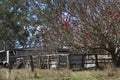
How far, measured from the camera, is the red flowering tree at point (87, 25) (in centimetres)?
1850

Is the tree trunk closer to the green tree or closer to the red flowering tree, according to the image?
the red flowering tree

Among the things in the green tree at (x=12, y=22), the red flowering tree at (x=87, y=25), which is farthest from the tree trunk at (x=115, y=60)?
the green tree at (x=12, y=22)

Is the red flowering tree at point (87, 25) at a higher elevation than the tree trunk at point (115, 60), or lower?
higher

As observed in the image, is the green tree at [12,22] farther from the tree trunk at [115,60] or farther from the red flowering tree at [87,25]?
the tree trunk at [115,60]

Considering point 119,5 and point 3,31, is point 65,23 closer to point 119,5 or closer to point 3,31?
point 119,5

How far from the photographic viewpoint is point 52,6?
2416cm

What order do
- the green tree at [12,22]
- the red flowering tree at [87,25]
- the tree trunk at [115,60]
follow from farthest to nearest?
1. the green tree at [12,22]
2. the tree trunk at [115,60]
3. the red flowering tree at [87,25]

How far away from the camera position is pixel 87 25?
64.0ft

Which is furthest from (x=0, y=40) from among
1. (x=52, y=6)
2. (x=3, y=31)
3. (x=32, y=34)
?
(x=52, y=6)

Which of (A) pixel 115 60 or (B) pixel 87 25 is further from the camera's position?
(A) pixel 115 60

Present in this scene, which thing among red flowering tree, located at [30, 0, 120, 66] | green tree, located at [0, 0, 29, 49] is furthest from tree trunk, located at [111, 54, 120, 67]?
green tree, located at [0, 0, 29, 49]

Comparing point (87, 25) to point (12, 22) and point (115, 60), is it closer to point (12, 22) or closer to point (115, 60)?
point (115, 60)

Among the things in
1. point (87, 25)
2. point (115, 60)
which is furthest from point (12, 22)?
point (87, 25)

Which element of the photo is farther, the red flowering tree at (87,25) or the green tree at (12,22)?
the green tree at (12,22)
